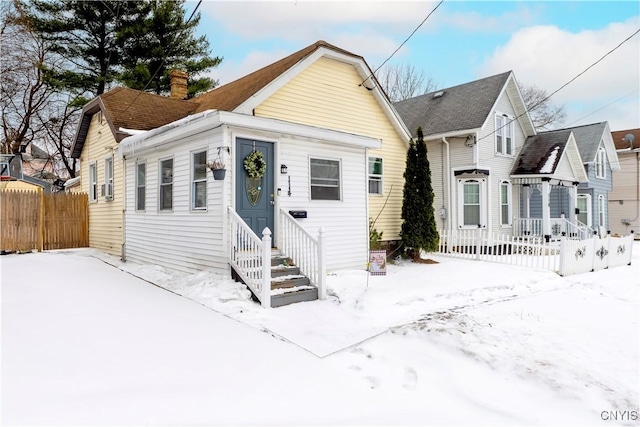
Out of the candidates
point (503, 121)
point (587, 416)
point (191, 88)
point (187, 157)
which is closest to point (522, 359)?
point (587, 416)

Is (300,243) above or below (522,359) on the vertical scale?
above

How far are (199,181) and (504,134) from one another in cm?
1323

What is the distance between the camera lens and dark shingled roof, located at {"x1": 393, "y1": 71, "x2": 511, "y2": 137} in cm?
1512

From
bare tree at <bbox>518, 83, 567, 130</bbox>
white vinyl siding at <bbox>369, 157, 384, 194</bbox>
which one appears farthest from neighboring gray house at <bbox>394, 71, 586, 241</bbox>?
bare tree at <bbox>518, 83, 567, 130</bbox>

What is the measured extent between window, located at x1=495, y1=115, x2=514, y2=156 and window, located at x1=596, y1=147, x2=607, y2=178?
746cm

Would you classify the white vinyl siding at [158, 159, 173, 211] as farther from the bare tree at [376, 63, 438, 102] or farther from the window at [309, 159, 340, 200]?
the bare tree at [376, 63, 438, 102]

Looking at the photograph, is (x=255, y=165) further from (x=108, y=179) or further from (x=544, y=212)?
(x=544, y=212)

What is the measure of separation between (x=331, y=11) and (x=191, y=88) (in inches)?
608

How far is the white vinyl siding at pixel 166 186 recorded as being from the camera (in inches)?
360

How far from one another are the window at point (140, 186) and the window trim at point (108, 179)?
207 cm

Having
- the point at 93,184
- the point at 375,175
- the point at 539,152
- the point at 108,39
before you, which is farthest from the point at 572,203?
the point at 108,39

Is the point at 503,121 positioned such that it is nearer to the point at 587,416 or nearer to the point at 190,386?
the point at 587,416

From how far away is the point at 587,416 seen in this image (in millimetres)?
3586

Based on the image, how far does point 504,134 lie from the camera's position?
16172 mm
